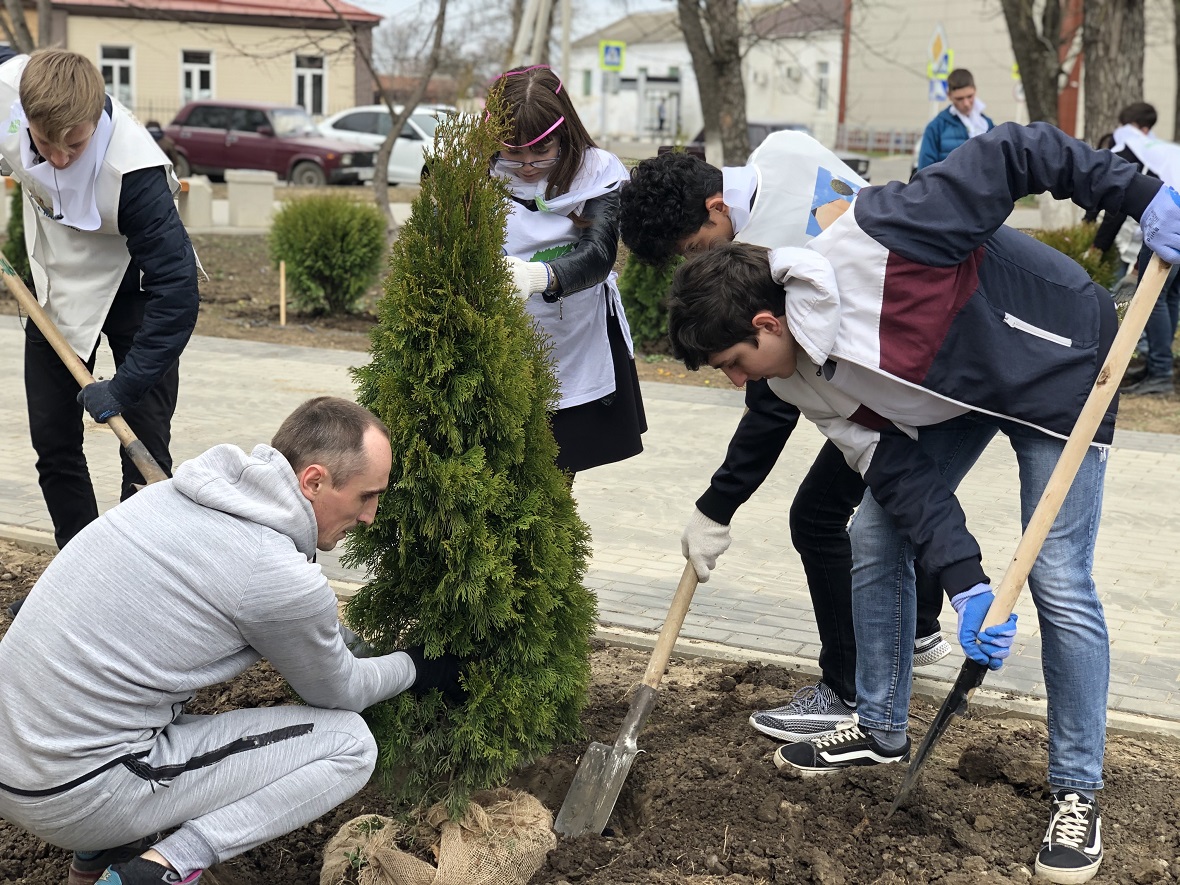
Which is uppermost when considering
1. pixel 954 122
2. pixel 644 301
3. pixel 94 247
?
pixel 954 122

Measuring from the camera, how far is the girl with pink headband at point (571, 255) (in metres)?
3.39

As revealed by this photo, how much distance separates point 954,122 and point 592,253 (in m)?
7.89

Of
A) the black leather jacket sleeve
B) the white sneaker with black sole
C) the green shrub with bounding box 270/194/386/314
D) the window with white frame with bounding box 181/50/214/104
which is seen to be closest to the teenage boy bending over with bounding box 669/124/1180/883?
the black leather jacket sleeve

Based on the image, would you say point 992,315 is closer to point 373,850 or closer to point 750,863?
point 750,863

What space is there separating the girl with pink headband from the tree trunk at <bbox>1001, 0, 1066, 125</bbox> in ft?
41.4

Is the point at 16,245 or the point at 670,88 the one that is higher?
the point at 670,88

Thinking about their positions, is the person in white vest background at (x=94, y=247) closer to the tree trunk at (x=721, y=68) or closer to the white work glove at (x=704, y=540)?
the white work glove at (x=704, y=540)

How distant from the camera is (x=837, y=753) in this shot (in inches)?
135

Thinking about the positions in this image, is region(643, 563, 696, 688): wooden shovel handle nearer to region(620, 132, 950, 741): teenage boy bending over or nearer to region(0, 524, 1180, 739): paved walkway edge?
region(620, 132, 950, 741): teenage boy bending over

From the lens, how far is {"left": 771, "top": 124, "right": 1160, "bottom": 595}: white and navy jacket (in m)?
2.68

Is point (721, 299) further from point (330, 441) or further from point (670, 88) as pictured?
point (670, 88)

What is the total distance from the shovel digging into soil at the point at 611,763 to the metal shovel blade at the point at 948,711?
672 millimetres

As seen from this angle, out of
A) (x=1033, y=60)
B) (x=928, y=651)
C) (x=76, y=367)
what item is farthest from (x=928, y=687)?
(x=1033, y=60)

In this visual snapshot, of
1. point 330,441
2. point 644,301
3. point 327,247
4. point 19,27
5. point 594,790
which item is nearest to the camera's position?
point 330,441
